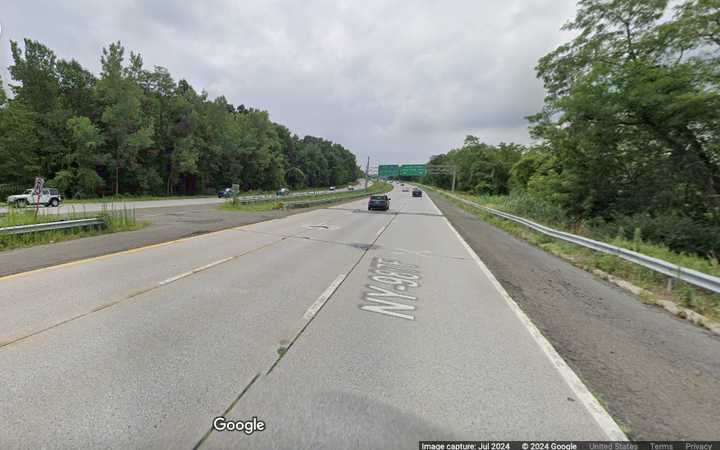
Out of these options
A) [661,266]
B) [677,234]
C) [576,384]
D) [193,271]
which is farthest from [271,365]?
[677,234]

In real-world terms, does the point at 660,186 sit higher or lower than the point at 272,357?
higher

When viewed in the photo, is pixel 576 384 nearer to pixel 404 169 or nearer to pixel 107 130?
pixel 107 130

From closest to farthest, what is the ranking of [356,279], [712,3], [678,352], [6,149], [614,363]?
[614,363] < [678,352] < [356,279] < [712,3] < [6,149]

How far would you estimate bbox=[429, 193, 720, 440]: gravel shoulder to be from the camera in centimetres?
241

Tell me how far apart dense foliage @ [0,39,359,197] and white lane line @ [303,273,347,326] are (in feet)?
124

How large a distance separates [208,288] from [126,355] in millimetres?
2139

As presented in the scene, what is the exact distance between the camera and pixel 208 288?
5.13 metres

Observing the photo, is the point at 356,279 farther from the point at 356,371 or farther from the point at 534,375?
the point at 534,375

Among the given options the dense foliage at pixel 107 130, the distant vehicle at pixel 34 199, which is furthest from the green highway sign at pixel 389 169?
the distant vehicle at pixel 34 199

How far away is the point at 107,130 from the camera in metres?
33.9

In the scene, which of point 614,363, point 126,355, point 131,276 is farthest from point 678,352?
point 131,276

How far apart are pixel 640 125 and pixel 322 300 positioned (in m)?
16.6

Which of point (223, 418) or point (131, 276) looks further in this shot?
point (131, 276)

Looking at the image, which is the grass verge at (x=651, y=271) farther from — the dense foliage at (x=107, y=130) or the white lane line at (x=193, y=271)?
the dense foliage at (x=107, y=130)
